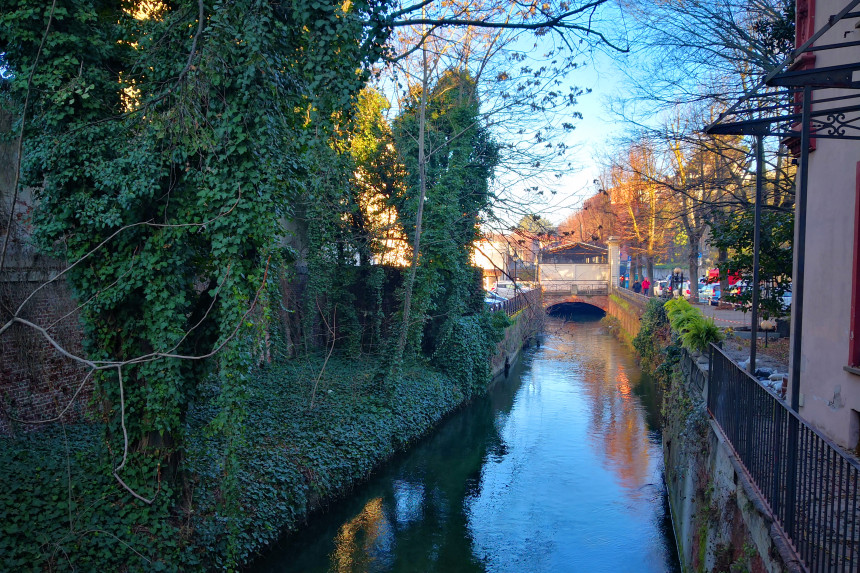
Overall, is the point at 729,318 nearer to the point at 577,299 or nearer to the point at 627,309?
the point at 627,309

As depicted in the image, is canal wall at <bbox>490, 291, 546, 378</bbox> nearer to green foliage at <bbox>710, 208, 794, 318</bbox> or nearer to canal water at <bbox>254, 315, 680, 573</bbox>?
canal water at <bbox>254, 315, 680, 573</bbox>

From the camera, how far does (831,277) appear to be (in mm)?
7980

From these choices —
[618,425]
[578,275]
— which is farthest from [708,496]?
[578,275]

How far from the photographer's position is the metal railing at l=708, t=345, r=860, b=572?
13.2 feet

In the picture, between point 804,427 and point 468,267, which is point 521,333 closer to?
point 468,267

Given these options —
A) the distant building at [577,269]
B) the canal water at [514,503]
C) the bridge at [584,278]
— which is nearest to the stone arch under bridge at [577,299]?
the bridge at [584,278]

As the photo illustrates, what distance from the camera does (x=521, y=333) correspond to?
106 feet

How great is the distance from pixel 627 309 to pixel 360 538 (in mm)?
27104

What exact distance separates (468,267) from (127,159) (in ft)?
47.2

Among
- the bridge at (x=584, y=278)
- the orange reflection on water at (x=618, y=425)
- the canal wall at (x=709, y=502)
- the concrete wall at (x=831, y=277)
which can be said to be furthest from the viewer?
the bridge at (x=584, y=278)

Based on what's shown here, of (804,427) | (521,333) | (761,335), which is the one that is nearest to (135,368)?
(804,427)

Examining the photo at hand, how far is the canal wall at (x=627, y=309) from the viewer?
3030 cm

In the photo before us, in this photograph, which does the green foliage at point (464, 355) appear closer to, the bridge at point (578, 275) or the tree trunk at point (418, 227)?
the tree trunk at point (418, 227)

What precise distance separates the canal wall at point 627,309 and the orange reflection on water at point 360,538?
63.2 feet
